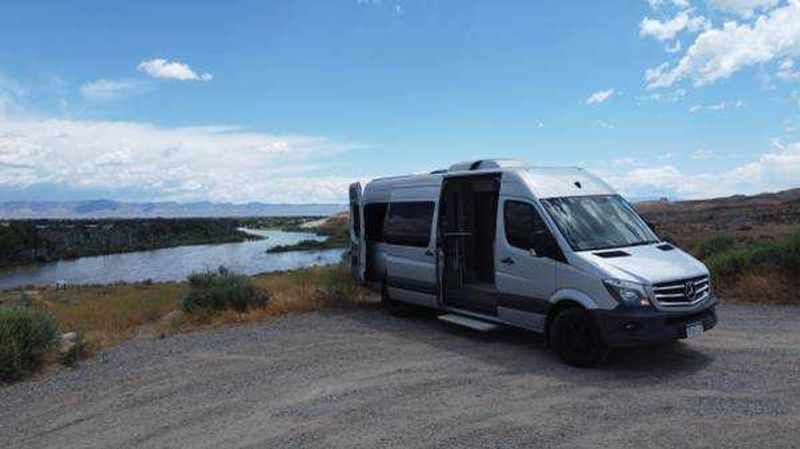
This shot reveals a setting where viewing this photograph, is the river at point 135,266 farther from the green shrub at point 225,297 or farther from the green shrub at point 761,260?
the green shrub at point 761,260

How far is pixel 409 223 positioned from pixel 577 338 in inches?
177

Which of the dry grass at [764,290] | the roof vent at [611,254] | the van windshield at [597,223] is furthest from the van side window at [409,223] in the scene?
the dry grass at [764,290]

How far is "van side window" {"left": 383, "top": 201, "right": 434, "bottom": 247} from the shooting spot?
39.2 ft

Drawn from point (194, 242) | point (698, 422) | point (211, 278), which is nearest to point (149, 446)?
point (698, 422)

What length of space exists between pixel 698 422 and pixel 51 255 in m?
151

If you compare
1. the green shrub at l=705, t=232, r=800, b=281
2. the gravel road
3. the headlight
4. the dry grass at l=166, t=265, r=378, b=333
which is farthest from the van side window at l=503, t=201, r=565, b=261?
the green shrub at l=705, t=232, r=800, b=281

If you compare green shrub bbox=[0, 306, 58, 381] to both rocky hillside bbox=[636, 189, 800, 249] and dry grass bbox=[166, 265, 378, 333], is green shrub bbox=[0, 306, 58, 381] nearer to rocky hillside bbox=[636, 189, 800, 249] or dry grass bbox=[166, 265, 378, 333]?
dry grass bbox=[166, 265, 378, 333]

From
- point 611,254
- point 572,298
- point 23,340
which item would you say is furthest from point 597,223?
point 23,340

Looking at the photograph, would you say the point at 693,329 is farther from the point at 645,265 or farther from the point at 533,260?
the point at 533,260

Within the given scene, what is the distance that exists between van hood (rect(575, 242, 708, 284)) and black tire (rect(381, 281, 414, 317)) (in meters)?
4.69

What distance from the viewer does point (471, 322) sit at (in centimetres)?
1059

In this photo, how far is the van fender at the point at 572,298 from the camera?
8.49m

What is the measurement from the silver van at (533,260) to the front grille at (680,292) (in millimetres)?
14

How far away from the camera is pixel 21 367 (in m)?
9.41
